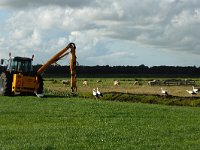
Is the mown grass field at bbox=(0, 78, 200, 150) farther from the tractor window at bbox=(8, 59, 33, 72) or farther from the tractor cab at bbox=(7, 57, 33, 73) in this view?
the tractor window at bbox=(8, 59, 33, 72)

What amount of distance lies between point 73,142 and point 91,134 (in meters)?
2.01

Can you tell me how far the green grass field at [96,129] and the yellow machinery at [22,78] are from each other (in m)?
14.2

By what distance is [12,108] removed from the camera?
1165 inches

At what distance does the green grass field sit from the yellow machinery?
14198 mm

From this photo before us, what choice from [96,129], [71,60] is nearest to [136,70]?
[71,60]

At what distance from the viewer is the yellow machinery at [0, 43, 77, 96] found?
143 ft

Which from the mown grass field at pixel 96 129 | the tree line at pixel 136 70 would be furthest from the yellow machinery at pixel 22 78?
the tree line at pixel 136 70

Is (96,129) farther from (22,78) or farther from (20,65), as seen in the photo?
(20,65)

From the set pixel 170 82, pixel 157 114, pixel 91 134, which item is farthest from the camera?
pixel 170 82

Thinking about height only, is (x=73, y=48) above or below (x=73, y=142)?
above

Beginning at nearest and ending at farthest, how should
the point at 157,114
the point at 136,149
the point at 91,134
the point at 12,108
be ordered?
the point at 136,149, the point at 91,134, the point at 157,114, the point at 12,108

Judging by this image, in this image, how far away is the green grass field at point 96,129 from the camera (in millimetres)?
16422

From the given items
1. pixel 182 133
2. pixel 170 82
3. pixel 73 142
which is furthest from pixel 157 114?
pixel 170 82

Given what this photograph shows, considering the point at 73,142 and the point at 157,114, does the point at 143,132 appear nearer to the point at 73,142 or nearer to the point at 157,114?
the point at 73,142
